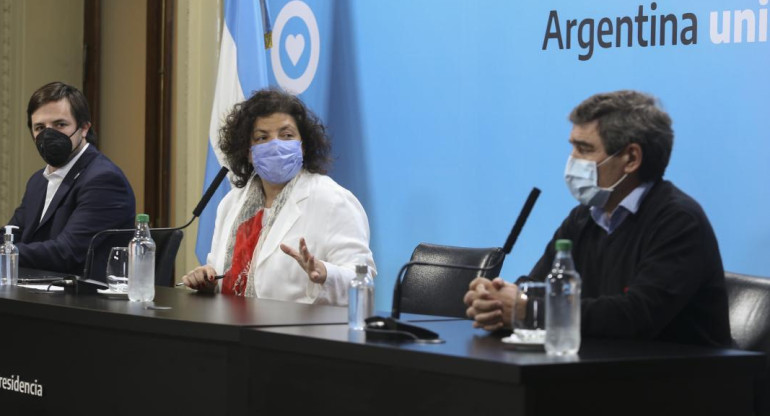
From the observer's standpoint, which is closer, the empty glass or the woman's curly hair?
the empty glass

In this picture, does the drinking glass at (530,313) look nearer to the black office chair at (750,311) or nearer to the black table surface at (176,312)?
the black table surface at (176,312)

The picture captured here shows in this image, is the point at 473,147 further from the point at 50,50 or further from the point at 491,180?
the point at 50,50

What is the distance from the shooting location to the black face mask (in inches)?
163

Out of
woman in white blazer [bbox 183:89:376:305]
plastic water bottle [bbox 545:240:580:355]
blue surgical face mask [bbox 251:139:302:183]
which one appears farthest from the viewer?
blue surgical face mask [bbox 251:139:302:183]

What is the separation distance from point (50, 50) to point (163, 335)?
4.19 meters

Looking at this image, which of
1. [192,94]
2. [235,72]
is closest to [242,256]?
[235,72]

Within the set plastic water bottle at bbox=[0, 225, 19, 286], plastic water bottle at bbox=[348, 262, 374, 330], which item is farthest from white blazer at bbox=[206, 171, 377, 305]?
plastic water bottle at bbox=[348, 262, 374, 330]

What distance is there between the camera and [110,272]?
121 inches

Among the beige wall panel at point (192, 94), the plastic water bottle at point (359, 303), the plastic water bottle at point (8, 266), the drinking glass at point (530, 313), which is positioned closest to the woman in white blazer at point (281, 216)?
the plastic water bottle at point (8, 266)

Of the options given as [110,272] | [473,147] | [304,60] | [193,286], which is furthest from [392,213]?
[110,272]

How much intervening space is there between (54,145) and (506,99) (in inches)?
69.4

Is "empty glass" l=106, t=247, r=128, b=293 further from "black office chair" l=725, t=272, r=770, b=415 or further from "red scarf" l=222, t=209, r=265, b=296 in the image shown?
"black office chair" l=725, t=272, r=770, b=415

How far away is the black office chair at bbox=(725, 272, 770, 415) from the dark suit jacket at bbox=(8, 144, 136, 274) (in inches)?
96.1

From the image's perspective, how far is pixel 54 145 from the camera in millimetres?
4152
